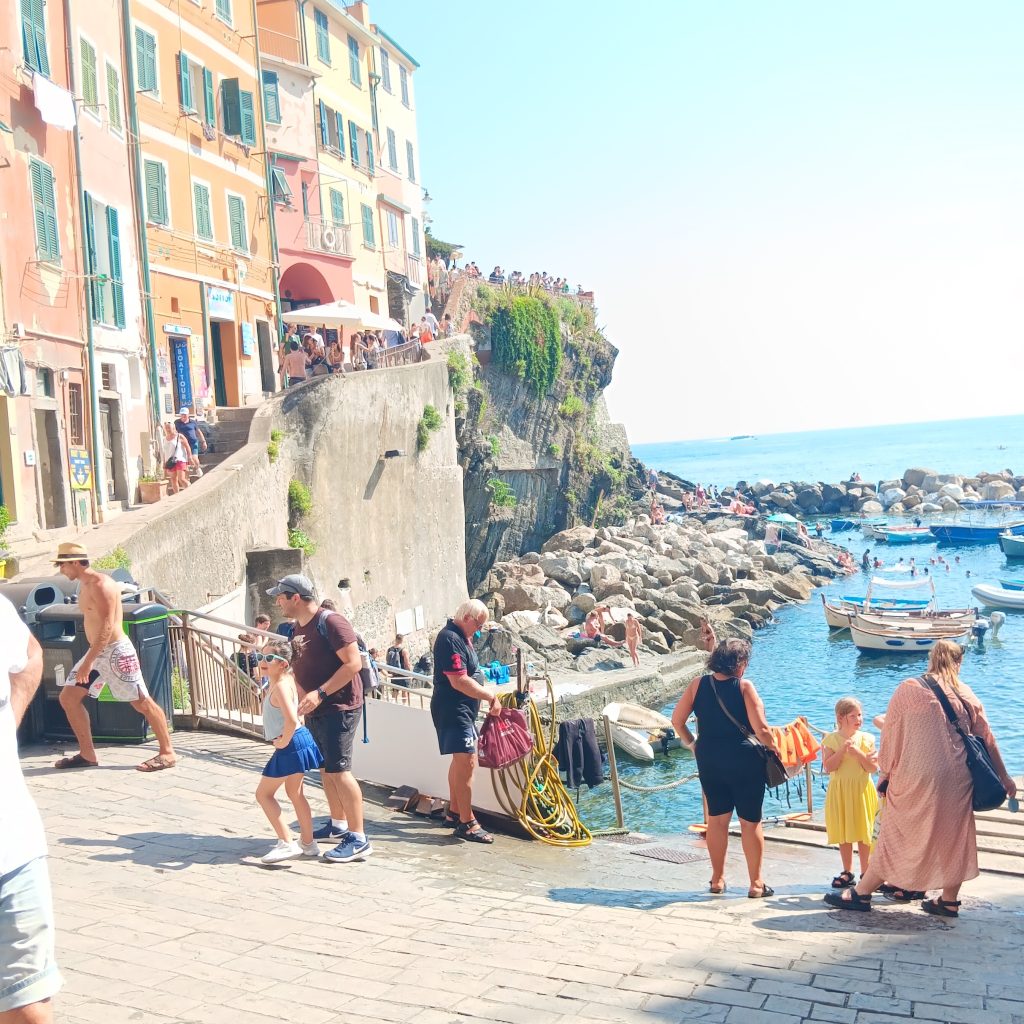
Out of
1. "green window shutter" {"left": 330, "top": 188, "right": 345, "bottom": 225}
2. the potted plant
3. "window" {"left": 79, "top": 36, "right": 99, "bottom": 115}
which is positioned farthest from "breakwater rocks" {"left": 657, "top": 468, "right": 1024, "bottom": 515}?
"window" {"left": 79, "top": 36, "right": 99, "bottom": 115}

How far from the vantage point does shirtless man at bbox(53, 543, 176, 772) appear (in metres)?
8.74

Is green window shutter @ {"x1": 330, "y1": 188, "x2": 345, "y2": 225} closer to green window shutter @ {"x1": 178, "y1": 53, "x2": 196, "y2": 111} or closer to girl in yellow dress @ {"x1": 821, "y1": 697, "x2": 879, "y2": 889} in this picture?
green window shutter @ {"x1": 178, "y1": 53, "x2": 196, "y2": 111}

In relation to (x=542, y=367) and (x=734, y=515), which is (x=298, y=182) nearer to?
(x=542, y=367)

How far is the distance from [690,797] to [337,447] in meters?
8.92

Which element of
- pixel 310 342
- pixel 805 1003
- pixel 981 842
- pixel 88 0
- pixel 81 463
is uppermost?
pixel 88 0

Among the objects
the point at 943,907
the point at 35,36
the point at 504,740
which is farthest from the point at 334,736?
the point at 35,36

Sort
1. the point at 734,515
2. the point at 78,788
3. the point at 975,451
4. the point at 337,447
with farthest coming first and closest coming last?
the point at 975,451 < the point at 734,515 < the point at 337,447 < the point at 78,788

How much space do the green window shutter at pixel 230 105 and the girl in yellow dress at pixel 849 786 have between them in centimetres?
2170

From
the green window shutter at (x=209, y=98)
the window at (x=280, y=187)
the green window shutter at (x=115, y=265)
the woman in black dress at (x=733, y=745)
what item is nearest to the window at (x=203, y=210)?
the green window shutter at (x=209, y=98)

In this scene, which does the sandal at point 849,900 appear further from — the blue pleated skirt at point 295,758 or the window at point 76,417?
the window at point 76,417

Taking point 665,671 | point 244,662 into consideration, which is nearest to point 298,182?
point 665,671

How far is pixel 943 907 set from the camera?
700cm

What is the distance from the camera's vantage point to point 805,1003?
202 inches

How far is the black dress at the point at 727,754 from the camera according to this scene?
24.5 feet
